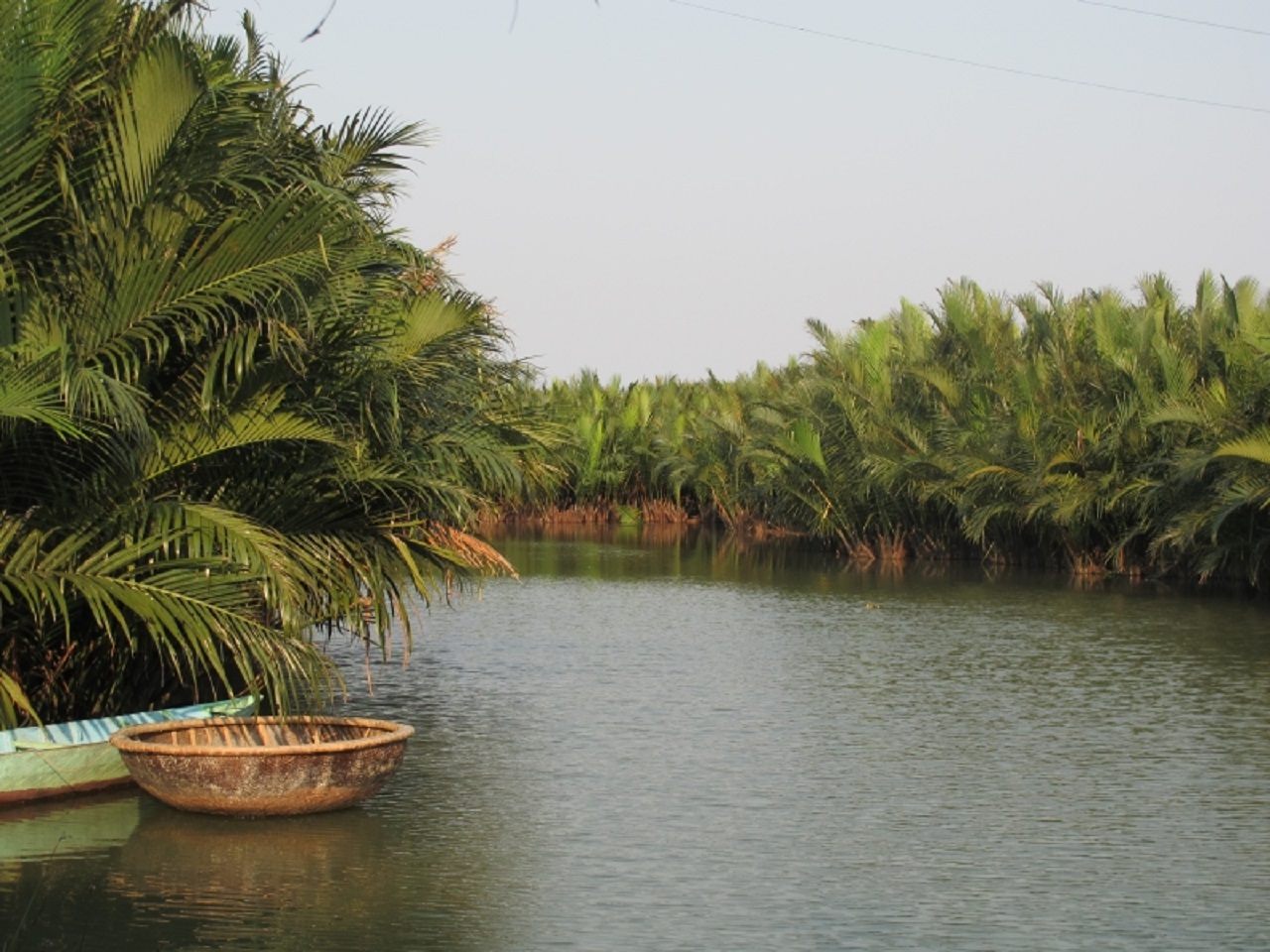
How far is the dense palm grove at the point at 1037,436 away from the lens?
79.4ft

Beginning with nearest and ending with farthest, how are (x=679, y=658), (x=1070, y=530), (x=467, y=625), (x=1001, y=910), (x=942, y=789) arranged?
(x=1001, y=910) → (x=942, y=789) → (x=679, y=658) → (x=467, y=625) → (x=1070, y=530)

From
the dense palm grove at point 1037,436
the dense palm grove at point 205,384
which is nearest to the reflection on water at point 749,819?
the dense palm grove at point 205,384

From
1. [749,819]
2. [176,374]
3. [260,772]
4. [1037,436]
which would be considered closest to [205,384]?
[176,374]

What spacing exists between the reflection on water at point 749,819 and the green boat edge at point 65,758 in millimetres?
199

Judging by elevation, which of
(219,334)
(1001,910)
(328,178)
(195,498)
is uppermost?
(328,178)

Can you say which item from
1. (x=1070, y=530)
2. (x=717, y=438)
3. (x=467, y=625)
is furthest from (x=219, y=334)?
(x=717, y=438)

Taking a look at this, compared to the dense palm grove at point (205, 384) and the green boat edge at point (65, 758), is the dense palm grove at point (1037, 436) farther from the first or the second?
the green boat edge at point (65, 758)

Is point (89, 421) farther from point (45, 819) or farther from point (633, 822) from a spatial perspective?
point (633, 822)

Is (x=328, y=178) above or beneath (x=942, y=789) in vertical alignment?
above

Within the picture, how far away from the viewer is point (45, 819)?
9828 mm

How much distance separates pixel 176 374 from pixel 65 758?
2.49 meters

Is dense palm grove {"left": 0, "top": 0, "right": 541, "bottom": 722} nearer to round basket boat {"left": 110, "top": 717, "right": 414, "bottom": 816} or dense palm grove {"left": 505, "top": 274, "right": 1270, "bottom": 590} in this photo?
round basket boat {"left": 110, "top": 717, "right": 414, "bottom": 816}

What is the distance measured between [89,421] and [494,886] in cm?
347

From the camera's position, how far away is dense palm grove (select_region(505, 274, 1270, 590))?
24203mm
